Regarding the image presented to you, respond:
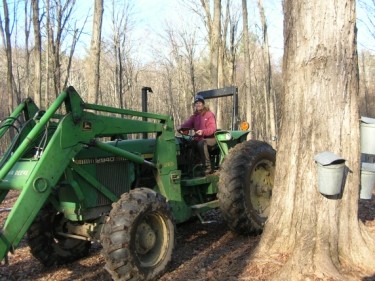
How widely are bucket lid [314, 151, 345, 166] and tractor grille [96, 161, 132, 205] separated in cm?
250

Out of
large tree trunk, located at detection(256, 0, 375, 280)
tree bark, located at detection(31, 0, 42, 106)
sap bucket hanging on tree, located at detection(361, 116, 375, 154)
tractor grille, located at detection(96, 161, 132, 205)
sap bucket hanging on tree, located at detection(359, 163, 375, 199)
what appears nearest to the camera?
large tree trunk, located at detection(256, 0, 375, 280)

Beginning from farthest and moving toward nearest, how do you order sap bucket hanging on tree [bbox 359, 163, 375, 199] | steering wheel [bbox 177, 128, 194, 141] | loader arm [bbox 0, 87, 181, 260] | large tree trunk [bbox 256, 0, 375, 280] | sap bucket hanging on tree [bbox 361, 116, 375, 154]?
1. steering wheel [bbox 177, 128, 194, 141]
2. sap bucket hanging on tree [bbox 359, 163, 375, 199]
3. sap bucket hanging on tree [bbox 361, 116, 375, 154]
4. large tree trunk [bbox 256, 0, 375, 280]
5. loader arm [bbox 0, 87, 181, 260]

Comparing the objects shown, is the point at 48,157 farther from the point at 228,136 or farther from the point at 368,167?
the point at 368,167

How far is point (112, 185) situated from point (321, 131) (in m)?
2.64

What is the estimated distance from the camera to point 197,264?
17.4ft

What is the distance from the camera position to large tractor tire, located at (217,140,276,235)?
6.29 meters

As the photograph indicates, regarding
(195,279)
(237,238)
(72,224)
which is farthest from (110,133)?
(237,238)

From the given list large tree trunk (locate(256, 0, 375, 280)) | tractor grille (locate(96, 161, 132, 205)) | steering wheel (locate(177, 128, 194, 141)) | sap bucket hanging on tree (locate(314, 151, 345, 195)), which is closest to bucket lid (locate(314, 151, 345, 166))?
sap bucket hanging on tree (locate(314, 151, 345, 195))

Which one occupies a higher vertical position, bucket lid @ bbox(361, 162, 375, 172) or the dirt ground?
bucket lid @ bbox(361, 162, 375, 172)

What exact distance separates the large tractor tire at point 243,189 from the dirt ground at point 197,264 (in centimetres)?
26

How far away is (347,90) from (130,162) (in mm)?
2791

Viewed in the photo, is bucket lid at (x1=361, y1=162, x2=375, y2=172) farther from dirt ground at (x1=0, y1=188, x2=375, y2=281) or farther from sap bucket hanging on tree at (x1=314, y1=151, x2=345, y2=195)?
dirt ground at (x1=0, y1=188, x2=375, y2=281)

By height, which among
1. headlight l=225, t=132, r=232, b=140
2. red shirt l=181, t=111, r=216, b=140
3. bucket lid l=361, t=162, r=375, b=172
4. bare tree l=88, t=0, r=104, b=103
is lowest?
bucket lid l=361, t=162, r=375, b=172

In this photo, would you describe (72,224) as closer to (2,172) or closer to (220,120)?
(2,172)
